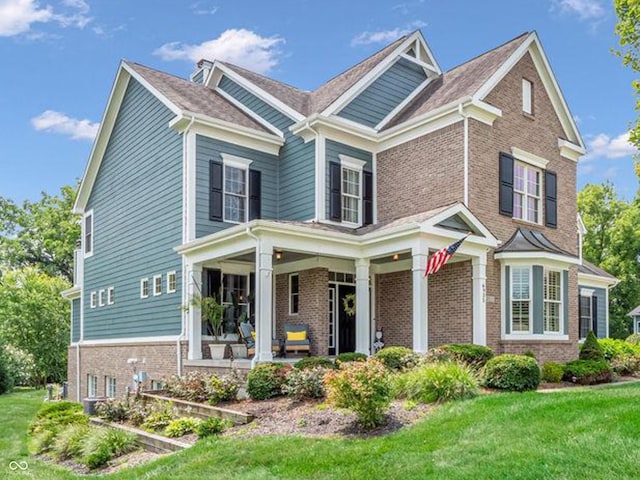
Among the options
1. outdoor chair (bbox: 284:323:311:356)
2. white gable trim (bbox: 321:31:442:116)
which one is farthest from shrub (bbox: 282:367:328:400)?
white gable trim (bbox: 321:31:442:116)

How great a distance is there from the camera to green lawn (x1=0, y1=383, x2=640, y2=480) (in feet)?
22.0

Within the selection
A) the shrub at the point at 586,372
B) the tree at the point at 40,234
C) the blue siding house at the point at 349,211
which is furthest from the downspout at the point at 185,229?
the tree at the point at 40,234

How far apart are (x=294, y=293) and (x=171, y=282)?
3215 millimetres

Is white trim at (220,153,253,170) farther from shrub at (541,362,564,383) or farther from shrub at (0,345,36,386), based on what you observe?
shrub at (0,345,36,386)

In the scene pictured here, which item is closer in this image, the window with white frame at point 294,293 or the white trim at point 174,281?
the white trim at point 174,281

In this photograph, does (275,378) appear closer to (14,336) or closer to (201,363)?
(201,363)

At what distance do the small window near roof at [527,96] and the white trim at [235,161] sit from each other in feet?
24.6

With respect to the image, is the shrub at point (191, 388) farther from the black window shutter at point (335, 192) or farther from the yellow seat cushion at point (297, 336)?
the black window shutter at point (335, 192)

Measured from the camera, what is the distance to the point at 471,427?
8367 millimetres

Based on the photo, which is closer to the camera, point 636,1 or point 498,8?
point 636,1

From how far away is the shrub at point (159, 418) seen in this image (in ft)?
37.8

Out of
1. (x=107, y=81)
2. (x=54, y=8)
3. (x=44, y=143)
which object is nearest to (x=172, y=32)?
(x=54, y=8)

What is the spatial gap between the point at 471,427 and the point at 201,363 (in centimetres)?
811

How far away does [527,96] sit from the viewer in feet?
57.5
